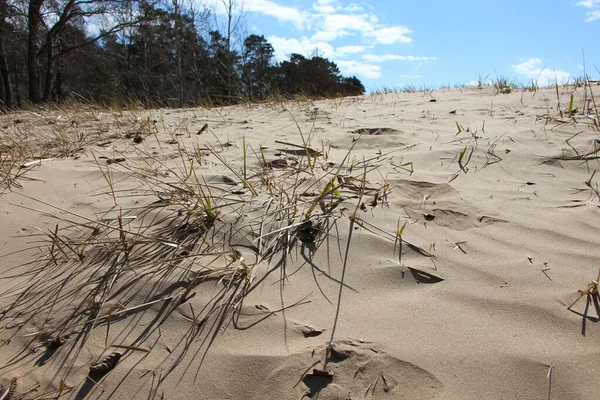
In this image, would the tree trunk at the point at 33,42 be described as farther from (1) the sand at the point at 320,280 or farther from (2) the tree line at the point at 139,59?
(1) the sand at the point at 320,280

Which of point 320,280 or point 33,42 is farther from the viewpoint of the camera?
point 33,42

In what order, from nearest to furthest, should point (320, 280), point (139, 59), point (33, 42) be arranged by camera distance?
point (320, 280) < point (33, 42) < point (139, 59)

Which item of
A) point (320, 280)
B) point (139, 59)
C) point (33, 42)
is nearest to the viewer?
point (320, 280)

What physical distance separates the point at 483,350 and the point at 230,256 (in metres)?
0.83

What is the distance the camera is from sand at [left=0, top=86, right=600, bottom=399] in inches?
38.8

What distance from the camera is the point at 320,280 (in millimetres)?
1309

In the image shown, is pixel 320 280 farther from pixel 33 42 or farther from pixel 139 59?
pixel 139 59

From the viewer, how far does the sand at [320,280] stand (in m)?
0.99

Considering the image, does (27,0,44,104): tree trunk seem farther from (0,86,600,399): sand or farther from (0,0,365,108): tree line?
(0,86,600,399): sand

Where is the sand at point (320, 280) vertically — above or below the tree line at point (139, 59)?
below

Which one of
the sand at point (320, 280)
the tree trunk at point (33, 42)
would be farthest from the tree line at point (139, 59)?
the sand at point (320, 280)

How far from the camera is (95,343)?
1.13 meters

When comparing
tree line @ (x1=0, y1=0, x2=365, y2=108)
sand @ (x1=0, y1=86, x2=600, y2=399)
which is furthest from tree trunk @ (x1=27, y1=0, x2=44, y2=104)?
sand @ (x1=0, y1=86, x2=600, y2=399)

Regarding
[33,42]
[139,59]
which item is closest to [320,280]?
[33,42]
